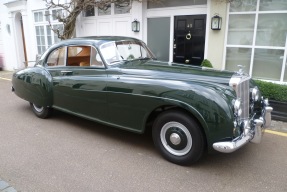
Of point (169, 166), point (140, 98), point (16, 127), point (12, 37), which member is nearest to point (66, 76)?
point (16, 127)

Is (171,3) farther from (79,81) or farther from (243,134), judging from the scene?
(243,134)

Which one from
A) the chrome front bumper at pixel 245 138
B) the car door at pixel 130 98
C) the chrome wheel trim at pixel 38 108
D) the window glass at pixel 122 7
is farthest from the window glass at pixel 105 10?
the chrome front bumper at pixel 245 138

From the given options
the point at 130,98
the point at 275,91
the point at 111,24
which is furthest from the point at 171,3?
the point at 130,98

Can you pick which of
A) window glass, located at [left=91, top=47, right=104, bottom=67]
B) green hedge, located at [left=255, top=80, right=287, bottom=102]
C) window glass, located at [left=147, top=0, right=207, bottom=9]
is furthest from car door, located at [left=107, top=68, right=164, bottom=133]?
window glass, located at [left=147, top=0, right=207, bottom=9]

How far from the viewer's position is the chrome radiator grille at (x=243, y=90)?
317 centimetres

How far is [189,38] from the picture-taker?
305 inches

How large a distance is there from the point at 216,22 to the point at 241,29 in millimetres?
706

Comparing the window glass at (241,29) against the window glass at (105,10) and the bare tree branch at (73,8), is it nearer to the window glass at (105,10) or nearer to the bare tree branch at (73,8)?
the bare tree branch at (73,8)

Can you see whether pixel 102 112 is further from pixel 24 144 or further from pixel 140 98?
pixel 24 144

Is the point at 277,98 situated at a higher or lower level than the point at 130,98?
lower

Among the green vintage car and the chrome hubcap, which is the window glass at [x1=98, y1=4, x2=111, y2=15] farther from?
the chrome hubcap

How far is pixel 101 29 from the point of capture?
399 inches

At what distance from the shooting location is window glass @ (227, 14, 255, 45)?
6660 mm

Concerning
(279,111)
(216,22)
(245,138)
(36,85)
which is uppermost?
(216,22)
